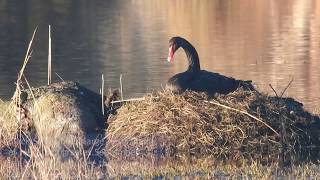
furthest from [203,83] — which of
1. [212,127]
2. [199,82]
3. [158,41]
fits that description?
[158,41]

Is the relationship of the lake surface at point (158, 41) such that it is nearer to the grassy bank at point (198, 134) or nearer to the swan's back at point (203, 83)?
the swan's back at point (203, 83)

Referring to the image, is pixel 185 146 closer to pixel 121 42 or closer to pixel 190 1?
pixel 121 42

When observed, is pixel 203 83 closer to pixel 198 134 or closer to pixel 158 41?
pixel 198 134

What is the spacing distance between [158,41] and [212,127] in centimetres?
2633

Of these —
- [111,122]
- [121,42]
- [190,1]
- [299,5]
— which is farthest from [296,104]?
[190,1]

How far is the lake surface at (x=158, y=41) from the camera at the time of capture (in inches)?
1054

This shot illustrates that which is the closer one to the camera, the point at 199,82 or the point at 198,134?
the point at 198,134

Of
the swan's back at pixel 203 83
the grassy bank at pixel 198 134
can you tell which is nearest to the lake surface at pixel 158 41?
the swan's back at pixel 203 83

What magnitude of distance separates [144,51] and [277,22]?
19160mm

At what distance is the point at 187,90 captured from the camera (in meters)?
15.1

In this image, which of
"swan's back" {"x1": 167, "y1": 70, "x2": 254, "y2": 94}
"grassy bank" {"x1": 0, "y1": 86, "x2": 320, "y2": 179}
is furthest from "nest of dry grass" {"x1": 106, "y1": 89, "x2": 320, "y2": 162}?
"swan's back" {"x1": 167, "y1": 70, "x2": 254, "y2": 94}

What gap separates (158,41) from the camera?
40.5 meters

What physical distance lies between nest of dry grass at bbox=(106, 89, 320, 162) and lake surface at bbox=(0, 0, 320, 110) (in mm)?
4883

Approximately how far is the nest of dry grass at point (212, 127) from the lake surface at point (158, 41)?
488 cm
